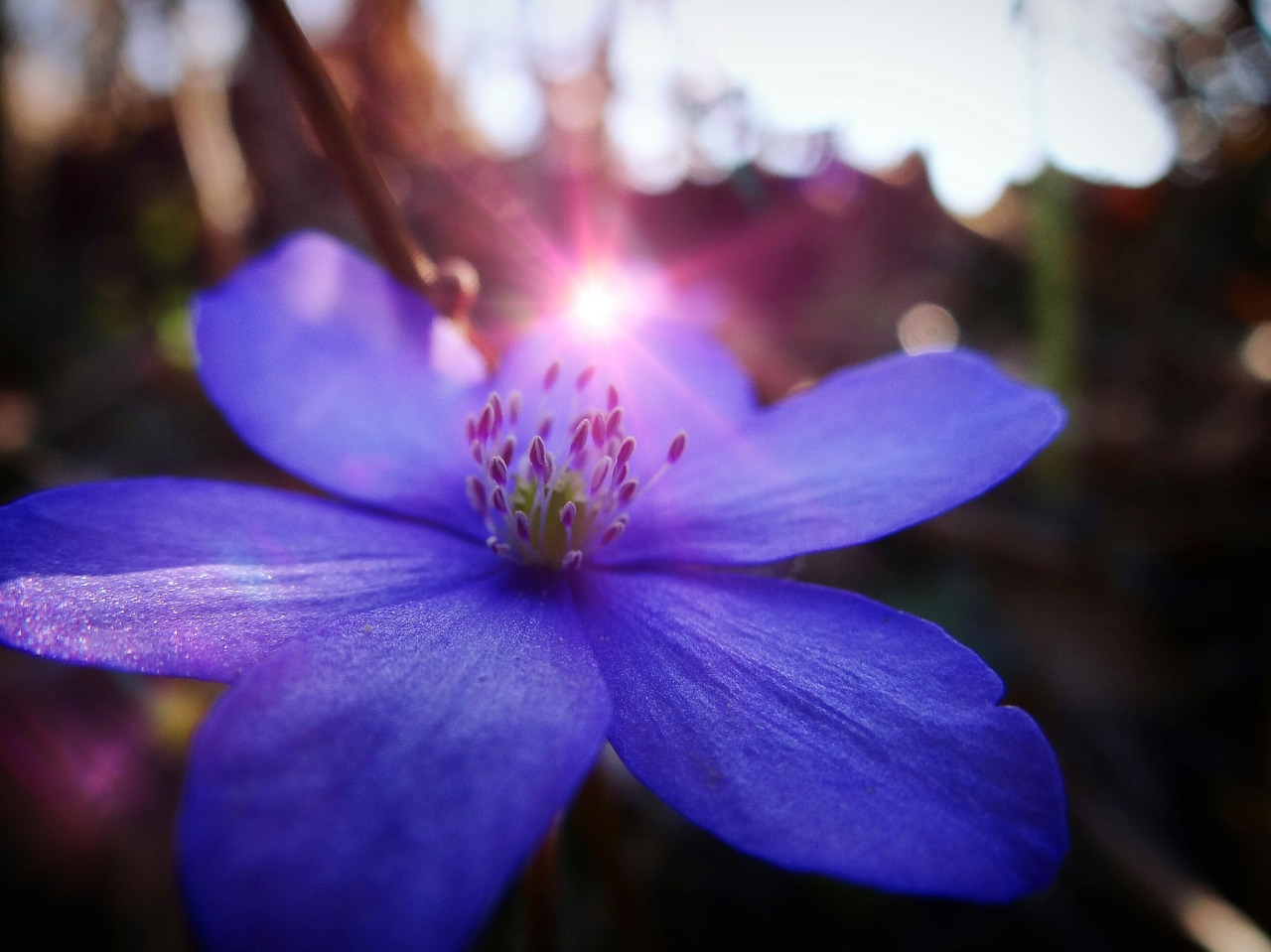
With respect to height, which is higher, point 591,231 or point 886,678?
point 591,231

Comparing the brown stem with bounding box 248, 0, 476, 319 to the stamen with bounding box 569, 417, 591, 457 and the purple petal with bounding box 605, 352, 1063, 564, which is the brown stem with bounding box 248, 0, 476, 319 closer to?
the stamen with bounding box 569, 417, 591, 457

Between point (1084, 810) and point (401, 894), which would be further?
point (1084, 810)

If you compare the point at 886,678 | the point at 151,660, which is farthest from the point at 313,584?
the point at 886,678

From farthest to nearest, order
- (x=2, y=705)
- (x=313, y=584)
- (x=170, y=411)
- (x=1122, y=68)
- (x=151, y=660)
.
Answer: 1. (x=170, y=411)
2. (x=1122, y=68)
3. (x=2, y=705)
4. (x=313, y=584)
5. (x=151, y=660)

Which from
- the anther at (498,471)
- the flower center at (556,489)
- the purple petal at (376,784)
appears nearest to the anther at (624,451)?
the flower center at (556,489)

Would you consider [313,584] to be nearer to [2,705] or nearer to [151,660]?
A: [151,660]

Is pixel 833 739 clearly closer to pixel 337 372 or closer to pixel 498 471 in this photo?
pixel 498 471

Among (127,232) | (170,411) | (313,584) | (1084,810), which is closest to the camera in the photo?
(313,584)
